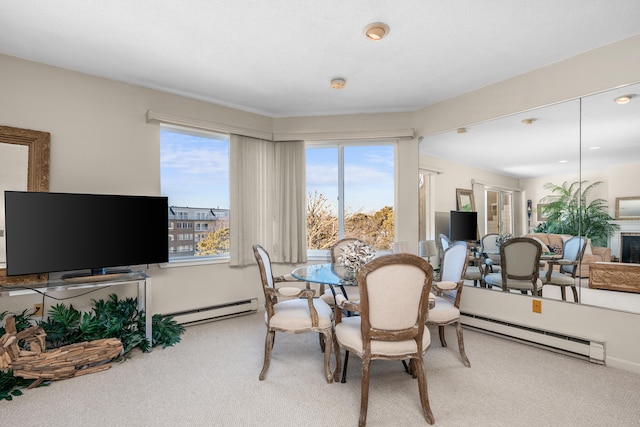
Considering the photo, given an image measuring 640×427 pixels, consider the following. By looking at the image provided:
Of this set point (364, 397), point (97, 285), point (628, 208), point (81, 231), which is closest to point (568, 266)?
point (628, 208)

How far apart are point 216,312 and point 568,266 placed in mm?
3764

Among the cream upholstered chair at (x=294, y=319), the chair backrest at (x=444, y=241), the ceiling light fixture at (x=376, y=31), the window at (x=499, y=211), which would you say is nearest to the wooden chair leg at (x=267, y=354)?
the cream upholstered chair at (x=294, y=319)

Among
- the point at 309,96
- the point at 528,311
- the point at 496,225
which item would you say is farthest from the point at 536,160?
the point at 309,96

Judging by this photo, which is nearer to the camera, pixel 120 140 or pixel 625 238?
pixel 625 238

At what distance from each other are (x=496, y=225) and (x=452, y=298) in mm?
994

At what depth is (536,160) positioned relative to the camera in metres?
3.28

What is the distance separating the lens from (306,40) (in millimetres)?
2662

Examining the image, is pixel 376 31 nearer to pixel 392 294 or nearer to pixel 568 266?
pixel 392 294

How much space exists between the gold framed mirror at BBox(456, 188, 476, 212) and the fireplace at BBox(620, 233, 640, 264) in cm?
130

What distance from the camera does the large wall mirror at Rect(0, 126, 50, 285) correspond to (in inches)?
110

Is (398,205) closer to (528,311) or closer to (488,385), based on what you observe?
(528,311)

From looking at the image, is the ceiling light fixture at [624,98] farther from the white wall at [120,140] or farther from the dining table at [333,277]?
the dining table at [333,277]

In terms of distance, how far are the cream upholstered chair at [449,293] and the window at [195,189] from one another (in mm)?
2682

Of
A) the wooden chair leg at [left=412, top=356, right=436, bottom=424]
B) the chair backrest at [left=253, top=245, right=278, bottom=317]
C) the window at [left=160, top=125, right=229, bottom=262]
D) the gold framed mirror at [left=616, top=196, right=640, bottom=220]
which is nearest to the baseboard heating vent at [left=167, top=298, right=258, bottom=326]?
the window at [left=160, top=125, right=229, bottom=262]
